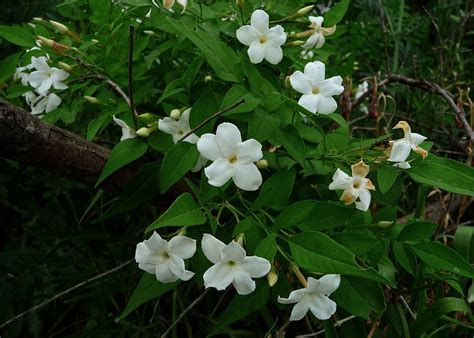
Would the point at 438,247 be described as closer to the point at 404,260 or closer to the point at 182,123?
the point at 404,260

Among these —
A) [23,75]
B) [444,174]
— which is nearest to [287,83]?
[444,174]

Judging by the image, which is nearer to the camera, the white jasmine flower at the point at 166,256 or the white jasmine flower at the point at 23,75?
the white jasmine flower at the point at 166,256

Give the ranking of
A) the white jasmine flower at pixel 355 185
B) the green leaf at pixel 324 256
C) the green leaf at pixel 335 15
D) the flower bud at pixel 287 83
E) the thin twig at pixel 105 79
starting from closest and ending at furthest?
the green leaf at pixel 324 256, the white jasmine flower at pixel 355 185, the flower bud at pixel 287 83, the thin twig at pixel 105 79, the green leaf at pixel 335 15

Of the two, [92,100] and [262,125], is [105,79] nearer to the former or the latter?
[92,100]

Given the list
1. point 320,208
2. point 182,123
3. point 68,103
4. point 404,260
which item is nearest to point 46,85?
point 68,103

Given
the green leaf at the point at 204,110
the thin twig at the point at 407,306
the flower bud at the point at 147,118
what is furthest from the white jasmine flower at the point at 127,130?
the thin twig at the point at 407,306

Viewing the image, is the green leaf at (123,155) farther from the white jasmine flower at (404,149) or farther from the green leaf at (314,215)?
the white jasmine flower at (404,149)
